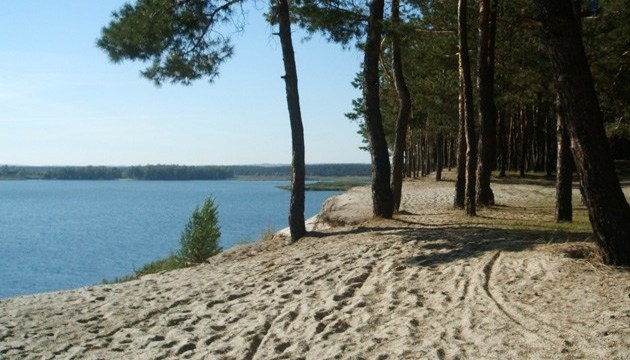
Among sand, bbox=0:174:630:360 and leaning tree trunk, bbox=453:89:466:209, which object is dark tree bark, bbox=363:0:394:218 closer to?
sand, bbox=0:174:630:360

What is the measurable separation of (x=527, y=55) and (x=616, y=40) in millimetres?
2288

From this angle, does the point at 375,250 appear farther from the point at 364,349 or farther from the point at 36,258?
the point at 36,258

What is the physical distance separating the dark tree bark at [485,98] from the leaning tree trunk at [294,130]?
5.10 meters

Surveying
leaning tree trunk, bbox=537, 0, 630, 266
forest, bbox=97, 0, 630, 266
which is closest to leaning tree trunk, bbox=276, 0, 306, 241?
forest, bbox=97, 0, 630, 266

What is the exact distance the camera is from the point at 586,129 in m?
7.29

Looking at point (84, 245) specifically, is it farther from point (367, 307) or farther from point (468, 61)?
point (367, 307)

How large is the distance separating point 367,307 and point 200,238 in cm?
956

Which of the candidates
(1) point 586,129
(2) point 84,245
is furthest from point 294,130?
(2) point 84,245

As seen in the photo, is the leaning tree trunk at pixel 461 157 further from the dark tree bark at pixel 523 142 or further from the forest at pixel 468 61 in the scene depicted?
the dark tree bark at pixel 523 142

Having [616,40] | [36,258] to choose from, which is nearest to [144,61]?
[616,40]

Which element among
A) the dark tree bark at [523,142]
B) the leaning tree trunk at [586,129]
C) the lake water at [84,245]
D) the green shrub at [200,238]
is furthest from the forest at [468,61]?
the dark tree bark at [523,142]

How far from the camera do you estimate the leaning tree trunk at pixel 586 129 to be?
23.9ft

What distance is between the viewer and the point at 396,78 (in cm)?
1636

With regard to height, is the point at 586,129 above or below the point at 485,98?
below
